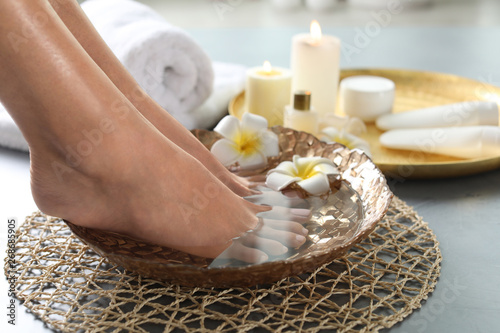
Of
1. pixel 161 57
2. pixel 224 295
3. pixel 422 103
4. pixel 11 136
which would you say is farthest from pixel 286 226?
pixel 422 103

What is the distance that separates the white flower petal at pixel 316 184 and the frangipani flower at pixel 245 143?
5.2 inches

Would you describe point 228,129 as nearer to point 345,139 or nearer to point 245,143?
point 245,143

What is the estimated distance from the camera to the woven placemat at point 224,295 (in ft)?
2.07

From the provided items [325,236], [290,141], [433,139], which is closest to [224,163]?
[290,141]

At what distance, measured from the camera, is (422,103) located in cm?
136

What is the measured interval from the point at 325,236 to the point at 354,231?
4 cm

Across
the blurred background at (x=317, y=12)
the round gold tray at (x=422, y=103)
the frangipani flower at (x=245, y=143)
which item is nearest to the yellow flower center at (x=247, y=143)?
the frangipani flower at (x=245, y=143)

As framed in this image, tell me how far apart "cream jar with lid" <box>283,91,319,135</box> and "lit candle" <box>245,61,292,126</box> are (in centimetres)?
12

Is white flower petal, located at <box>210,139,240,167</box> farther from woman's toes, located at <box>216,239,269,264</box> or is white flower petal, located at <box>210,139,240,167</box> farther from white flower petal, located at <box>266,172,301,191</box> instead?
woman's toes, located at <box>216,239,269,264</box>

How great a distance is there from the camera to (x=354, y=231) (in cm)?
72

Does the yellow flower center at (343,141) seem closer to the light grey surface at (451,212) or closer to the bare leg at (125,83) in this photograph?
the light grey surface at (451,212)

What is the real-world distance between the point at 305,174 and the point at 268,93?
1.32 feet

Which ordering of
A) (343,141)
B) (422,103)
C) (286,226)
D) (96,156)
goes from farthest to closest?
(422,103) → (343,141) → (286,226) → (96,156)

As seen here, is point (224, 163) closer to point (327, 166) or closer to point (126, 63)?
point (327, 166)
